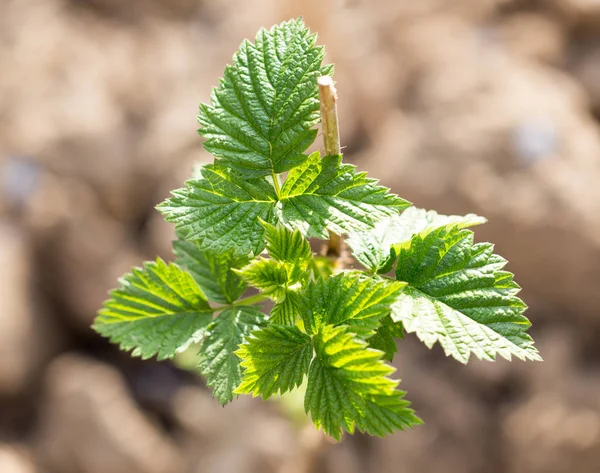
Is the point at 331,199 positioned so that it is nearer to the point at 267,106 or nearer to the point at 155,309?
the point at 267,106

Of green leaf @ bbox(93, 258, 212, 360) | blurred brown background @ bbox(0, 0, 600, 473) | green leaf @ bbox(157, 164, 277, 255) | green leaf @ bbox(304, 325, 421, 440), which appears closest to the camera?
green leaf @ bbox(304, 325, 421, 440)

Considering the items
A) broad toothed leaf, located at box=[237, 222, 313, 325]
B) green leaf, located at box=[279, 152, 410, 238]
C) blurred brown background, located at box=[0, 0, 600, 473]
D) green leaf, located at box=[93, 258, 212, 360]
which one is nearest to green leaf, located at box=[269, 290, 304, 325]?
broad toothed leaf, located at box=[237, 222, 313, 325]

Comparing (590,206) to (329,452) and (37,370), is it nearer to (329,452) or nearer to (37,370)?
(329,452)

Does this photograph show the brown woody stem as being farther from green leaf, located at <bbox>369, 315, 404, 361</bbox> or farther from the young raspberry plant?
green leaf, located at <bbox>369, 315, 404, 361</bbox>

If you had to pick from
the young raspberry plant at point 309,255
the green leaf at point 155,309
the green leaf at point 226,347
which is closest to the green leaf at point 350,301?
the young raspberry plant at point 309,255

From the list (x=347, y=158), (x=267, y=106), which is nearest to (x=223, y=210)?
(x=267, y=106)

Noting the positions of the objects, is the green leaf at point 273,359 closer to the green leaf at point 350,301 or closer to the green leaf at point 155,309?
the green leaf at point 350,301
